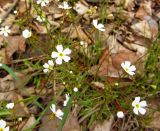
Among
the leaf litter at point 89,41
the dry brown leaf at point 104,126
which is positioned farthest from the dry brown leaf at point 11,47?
the dry brown leaf at point 104,126

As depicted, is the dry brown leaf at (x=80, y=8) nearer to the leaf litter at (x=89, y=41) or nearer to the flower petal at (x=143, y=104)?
the leaf litter at (x=89, y=41)

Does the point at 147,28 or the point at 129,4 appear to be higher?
the point at 129,4

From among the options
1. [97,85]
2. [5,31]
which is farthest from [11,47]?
[97,85]

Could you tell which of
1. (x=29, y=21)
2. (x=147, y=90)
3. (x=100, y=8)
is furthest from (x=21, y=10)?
(x=147, y=90)

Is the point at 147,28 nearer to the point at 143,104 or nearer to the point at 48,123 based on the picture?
the point at 143,104

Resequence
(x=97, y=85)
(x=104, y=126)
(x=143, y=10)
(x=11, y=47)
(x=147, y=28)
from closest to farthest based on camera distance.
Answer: (x=104, y=126) → (x=97, y=85) → (x=11, y=47) → (x=147, y=28) → (x=143, y=10)

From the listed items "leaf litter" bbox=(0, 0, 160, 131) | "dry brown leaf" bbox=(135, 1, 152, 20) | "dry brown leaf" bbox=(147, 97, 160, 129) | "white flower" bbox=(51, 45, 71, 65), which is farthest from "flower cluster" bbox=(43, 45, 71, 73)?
"dry brown leaf" bbox=(135, 1, 152, 20)
